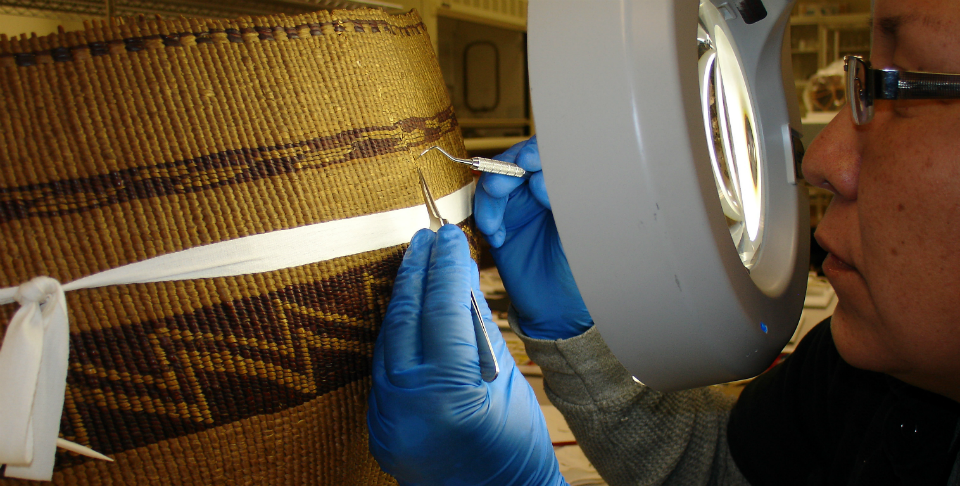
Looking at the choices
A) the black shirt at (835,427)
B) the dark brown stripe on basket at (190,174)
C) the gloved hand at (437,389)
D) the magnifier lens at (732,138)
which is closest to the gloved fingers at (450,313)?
the gloved hand at (437,389)

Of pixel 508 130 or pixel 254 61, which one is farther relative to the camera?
pixel 508 130

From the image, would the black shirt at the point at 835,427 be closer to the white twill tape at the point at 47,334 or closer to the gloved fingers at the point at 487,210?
the gloved fingers at the point at 487,210

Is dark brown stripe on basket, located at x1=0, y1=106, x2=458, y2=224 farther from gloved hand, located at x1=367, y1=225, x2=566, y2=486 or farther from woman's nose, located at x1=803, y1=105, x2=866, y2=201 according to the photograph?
woman's nose, located at x1=803, y1=105, x2=866, y2=201

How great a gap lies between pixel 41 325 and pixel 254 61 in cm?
23

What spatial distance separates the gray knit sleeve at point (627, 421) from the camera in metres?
0.87

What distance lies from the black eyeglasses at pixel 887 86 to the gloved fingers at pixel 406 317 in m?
0.41

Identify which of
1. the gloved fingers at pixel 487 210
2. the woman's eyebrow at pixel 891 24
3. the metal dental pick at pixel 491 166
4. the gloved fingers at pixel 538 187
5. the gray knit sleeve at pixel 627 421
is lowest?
the gray knit sleeve at pixel 627 421

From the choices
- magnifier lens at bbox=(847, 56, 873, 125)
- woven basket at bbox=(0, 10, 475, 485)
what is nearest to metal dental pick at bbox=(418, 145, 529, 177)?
woven basket at bbox=(0, 10, 475, 485)

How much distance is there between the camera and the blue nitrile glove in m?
0.69

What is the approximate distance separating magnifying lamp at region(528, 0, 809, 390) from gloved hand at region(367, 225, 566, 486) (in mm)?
121

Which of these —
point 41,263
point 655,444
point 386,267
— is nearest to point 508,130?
point 655,444

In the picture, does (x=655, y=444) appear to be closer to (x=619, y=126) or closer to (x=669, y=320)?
(x=669, y=320)

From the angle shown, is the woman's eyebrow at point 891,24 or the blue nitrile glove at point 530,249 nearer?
the woman's eyebrow at point 891,24

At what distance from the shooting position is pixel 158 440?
1.42ft
